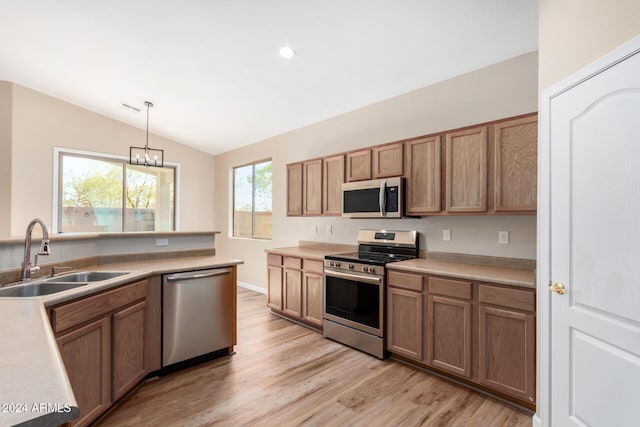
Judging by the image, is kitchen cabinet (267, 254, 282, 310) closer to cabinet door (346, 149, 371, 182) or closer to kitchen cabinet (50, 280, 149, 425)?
cabinet door (346, 149, 371, 182)

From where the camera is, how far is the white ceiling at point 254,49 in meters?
2.42

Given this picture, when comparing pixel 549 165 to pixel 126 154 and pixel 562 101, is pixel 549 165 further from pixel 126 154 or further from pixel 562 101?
pixel 126 154

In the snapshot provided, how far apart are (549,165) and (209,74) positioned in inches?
139

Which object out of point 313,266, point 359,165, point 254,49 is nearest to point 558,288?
point 359,165

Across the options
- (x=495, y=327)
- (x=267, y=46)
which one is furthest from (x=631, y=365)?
(x=267, y=46)

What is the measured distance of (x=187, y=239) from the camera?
340 cm

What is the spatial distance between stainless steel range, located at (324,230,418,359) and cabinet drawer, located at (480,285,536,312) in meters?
0.88

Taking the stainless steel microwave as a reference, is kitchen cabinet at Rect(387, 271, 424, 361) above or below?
below

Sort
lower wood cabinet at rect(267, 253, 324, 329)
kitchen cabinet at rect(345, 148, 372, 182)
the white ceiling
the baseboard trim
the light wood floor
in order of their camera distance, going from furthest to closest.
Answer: the baseboard trim, lower wood cabinet at rect(267, 253, 324, 329), kitchen cabinet at rect(345, 148, 372, 182), the white ceiling, the light wood floor

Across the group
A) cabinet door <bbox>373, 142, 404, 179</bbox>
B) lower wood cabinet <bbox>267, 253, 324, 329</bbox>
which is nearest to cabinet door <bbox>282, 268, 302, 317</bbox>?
lower wood cabinet <bbox>267, 253, 324, 329</bbox>

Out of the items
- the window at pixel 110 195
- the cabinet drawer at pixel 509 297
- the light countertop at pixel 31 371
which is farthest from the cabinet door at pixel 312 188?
the window at pixel 110 195

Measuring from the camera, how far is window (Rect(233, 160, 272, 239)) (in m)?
5.50

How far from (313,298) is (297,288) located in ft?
0.98

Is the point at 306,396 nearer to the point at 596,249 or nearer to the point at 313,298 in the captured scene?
the point at 313,298
